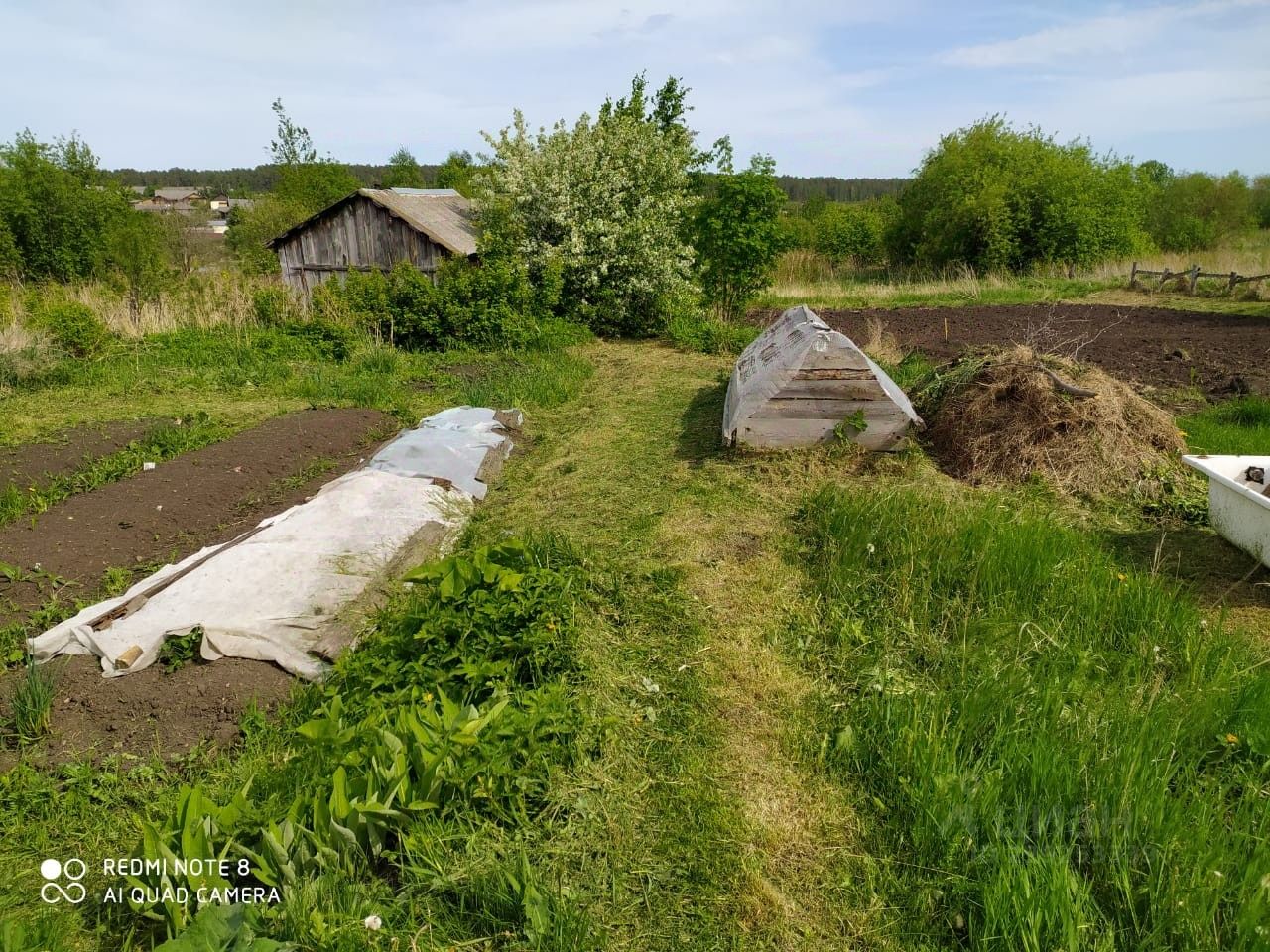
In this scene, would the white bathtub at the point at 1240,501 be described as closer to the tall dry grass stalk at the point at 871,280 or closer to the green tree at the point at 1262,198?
the tall dry grass stalk at the point at 871,280

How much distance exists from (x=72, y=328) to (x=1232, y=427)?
14.6 metres

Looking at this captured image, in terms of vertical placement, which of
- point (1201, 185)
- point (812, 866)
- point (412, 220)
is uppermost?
point (1201, 185)

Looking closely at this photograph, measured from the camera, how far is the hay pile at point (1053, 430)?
600 cm

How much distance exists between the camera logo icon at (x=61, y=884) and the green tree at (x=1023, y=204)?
2985cm

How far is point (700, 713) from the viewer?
3.28 m

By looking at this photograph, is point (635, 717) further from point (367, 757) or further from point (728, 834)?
point (367, 757)

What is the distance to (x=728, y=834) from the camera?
103 inches

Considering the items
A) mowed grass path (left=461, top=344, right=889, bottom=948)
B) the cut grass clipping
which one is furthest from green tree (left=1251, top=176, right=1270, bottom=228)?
the cut grass clipping

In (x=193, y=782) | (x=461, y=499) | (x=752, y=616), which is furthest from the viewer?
(x=461, y=499)

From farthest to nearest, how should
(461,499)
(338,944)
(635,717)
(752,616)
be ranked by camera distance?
(461,499) → (752,616) → (635,717) → (338,944)

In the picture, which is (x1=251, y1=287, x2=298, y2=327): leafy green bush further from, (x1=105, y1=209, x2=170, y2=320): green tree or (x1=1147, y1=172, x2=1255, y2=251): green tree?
(x1=1147, y1=172, x2=1255, y2=251): green tree

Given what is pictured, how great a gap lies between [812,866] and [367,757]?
160 cm

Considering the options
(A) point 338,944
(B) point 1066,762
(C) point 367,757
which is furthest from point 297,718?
(B) point 1066,762

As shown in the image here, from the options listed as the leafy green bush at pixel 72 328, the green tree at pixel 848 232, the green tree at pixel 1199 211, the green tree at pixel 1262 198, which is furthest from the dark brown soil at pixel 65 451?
the green tree at pixel 1262 198
